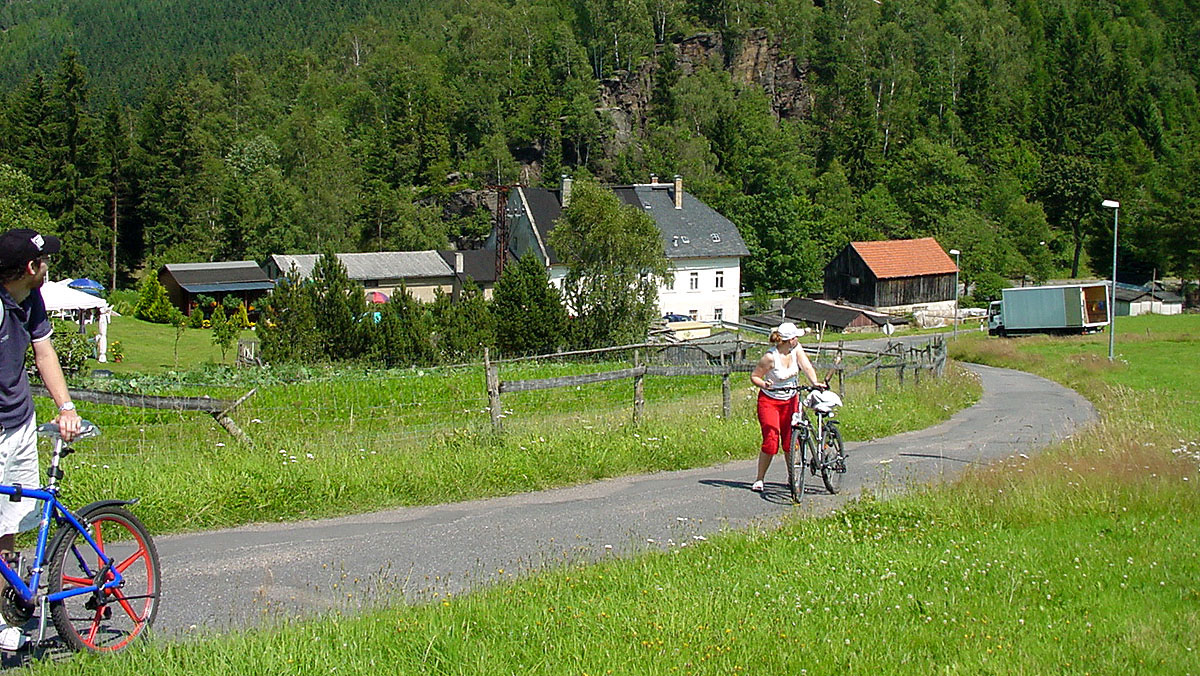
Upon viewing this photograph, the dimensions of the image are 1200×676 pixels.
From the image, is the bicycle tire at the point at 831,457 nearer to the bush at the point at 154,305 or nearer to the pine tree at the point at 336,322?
the pine tree at the point at 336,322

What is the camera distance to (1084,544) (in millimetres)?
7426

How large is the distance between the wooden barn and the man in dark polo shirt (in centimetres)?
7930

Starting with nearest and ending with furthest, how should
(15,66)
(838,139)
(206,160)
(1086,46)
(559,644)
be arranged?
(559,644)
(206,160)
(838,139)
(1086,46)
(15,66)

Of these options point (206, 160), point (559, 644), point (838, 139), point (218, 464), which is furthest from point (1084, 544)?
point (838, 139)

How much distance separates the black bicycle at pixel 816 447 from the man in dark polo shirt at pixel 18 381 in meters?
6.62

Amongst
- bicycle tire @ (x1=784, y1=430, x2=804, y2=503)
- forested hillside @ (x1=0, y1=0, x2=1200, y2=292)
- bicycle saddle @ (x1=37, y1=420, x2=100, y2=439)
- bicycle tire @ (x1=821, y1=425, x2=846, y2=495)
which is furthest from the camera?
forested hillside @ (x1=0, y1=0, x2=1200, y2=292)

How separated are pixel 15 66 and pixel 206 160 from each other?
129477 millimetres

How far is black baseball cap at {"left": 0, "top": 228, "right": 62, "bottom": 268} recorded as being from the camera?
5281 millimetres

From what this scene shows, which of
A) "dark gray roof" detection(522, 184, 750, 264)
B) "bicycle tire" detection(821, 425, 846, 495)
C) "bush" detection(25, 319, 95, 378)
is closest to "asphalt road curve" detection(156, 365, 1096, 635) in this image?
"bicycle tire" detection(821, 425, 846, 495)

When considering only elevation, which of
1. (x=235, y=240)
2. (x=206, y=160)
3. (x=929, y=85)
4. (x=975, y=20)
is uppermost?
(x=975, y=20)

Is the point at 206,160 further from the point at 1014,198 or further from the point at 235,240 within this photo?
the point at 1014,198

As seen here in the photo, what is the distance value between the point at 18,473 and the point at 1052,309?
65.0m

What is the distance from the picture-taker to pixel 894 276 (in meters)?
81.7

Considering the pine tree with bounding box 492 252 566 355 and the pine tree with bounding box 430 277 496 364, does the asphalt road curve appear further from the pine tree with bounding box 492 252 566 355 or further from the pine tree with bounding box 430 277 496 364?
the pine tree with bounding box 492 252 566 355
